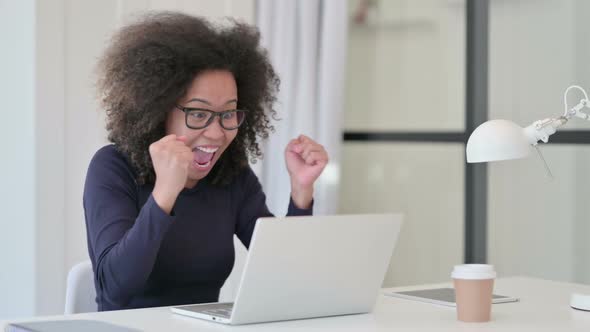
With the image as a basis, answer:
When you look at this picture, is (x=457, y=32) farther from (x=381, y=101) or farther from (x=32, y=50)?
(x=32, y=50)

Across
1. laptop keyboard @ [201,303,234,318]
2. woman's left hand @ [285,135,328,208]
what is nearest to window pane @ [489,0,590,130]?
woman's left hand @ [285,135,328,208]

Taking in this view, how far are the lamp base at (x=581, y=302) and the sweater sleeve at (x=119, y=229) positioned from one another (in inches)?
31.8

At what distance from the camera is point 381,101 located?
3.79 metres

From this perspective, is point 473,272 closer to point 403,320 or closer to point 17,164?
point 403,320

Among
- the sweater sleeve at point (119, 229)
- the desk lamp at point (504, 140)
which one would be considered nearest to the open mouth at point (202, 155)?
the sweater sleeve at point (119, 229)

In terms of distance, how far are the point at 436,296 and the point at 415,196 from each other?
1.71 metres

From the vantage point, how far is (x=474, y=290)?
165 cm

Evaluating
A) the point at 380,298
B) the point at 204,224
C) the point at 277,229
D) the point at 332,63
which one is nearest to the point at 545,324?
the point at 380,298

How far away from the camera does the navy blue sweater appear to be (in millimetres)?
1860

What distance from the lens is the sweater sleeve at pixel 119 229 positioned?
6.06ft

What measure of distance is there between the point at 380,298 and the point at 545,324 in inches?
15.4

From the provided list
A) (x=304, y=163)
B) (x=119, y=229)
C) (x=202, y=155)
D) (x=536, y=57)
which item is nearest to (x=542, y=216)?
(x=536, y=57)

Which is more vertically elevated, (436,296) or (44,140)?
(44,140)

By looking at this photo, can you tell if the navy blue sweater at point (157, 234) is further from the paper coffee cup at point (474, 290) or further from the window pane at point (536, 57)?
the window pane at point (536, 57)
